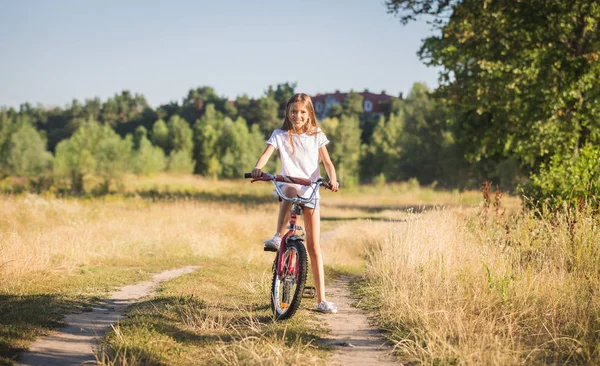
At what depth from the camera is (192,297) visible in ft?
22.0

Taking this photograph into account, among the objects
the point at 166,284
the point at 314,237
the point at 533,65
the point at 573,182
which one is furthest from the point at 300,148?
the point at 533,65

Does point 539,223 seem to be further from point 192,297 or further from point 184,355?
point 184,355

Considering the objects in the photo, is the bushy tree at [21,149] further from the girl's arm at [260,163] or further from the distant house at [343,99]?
the girl's arm at [260,163]

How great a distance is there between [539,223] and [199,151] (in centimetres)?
8022

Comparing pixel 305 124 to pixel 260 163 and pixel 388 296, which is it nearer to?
pixel 260 163

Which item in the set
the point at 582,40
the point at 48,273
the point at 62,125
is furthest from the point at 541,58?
the point at 62,125

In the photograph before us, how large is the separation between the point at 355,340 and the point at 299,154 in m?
1.95

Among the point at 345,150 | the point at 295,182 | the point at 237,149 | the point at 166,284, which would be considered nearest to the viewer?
the point at 295,182

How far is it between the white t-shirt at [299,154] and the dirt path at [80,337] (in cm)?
232

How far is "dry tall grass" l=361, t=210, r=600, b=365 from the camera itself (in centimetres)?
473

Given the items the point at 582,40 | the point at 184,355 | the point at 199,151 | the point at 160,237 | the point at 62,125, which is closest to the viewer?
the point at 184,355

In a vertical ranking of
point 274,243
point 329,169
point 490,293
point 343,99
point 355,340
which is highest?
point 343,99

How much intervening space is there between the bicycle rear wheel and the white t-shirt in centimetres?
61

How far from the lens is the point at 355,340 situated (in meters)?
5.46
